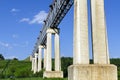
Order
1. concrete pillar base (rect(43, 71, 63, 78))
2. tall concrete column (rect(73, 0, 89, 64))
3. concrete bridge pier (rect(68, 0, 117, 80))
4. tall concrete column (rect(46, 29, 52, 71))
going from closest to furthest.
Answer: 1. concrete bridge pier (rect(68, 0, 117, 80))
2. tall concrete column (rect(73, 0, 89, 64))
3. concrete pillar base (rect(43, 71, 63, 78))
4. tall concrete column (rect(46, 29, 52, 71))

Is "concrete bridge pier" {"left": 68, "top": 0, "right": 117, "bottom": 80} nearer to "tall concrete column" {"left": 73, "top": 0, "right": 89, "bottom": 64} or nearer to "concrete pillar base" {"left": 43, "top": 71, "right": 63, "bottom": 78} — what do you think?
"tall concrete column" {"left": 73, "top": 0, "right": 89, "bottom": 64}

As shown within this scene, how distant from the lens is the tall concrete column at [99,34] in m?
24.0

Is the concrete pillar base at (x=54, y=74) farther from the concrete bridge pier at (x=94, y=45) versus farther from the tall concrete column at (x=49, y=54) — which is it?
the concrete bridge pier at (x=94, y=45)

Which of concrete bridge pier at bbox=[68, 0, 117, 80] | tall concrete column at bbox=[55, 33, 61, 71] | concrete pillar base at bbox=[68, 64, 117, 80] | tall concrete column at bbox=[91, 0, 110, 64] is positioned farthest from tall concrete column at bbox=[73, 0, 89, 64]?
tall concrete column at bbox=[55, 33, 61, 71]

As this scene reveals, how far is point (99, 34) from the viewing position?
24562 millimetres

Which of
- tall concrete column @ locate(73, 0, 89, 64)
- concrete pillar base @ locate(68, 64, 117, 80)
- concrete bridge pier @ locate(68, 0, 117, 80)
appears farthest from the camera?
tall concrete column @ locate(73, 0, 89, 64)

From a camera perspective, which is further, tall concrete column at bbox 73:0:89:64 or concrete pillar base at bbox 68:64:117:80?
tall concrete column at bbox 73:0:89:64

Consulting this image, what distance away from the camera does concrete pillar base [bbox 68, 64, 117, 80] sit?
21.9 m

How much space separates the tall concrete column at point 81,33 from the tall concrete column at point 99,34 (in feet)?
2.33

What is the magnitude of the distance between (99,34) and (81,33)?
1.59 m

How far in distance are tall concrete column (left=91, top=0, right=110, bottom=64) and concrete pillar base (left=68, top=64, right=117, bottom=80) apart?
128cm

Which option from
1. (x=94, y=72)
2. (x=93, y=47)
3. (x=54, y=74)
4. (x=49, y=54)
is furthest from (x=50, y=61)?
(x=94, y=72)

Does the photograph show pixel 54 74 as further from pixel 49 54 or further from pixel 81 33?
pixel 81 33

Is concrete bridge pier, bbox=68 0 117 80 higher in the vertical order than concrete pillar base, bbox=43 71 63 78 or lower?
higher
